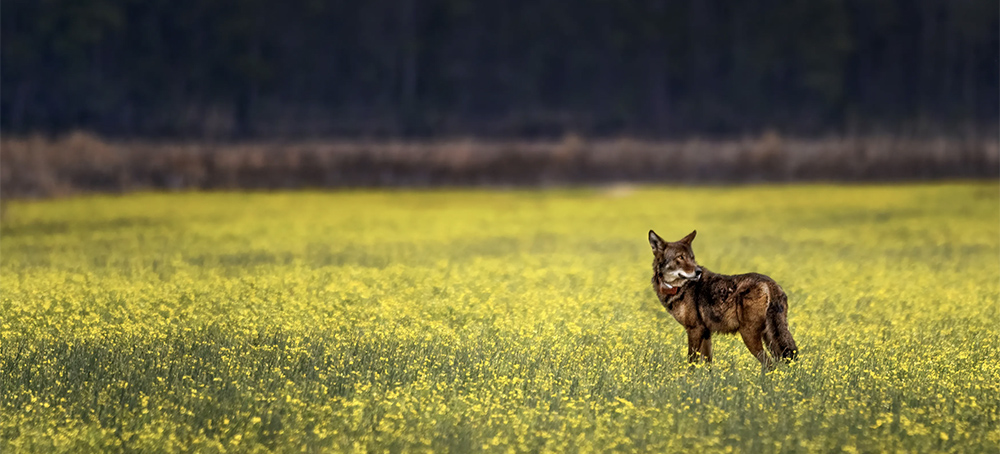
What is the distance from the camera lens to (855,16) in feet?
277

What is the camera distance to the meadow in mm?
8789

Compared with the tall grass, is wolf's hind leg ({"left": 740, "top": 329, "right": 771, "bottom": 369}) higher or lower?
lower

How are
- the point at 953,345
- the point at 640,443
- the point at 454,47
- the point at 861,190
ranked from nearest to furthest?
the point at 640,443 → the point at 953,345 → the point at 861,190 → the point at 454,47

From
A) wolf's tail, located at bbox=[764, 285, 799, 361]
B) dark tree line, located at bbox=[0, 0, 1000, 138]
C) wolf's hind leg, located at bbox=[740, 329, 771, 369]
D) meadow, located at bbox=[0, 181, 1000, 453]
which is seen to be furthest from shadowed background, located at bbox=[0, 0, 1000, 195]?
wolf's tail, located at bbox=[764, 285, 799, 361]

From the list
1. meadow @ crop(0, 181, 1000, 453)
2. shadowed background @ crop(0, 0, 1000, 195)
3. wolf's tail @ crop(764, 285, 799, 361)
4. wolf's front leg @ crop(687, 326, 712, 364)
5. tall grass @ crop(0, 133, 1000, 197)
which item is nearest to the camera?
meadow @ crop(0, 181, 1000, 453)

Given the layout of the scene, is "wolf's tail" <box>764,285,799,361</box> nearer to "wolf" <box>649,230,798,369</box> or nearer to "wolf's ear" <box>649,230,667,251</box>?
"wolf" <box>649,230,798,369</box>

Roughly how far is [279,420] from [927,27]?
278 feet

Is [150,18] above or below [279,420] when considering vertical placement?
above

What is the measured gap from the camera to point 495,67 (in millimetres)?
80688

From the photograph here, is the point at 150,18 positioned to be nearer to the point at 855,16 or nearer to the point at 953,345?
the point at 855,16

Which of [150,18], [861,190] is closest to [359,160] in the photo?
[861,190]

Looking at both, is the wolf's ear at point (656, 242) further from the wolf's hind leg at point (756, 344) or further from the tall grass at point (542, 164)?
the tall grass at point (542, 164)

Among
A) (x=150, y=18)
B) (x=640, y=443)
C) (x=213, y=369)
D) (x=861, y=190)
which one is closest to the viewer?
(x=640, y=443)

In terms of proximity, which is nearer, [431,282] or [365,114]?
[431,282]
